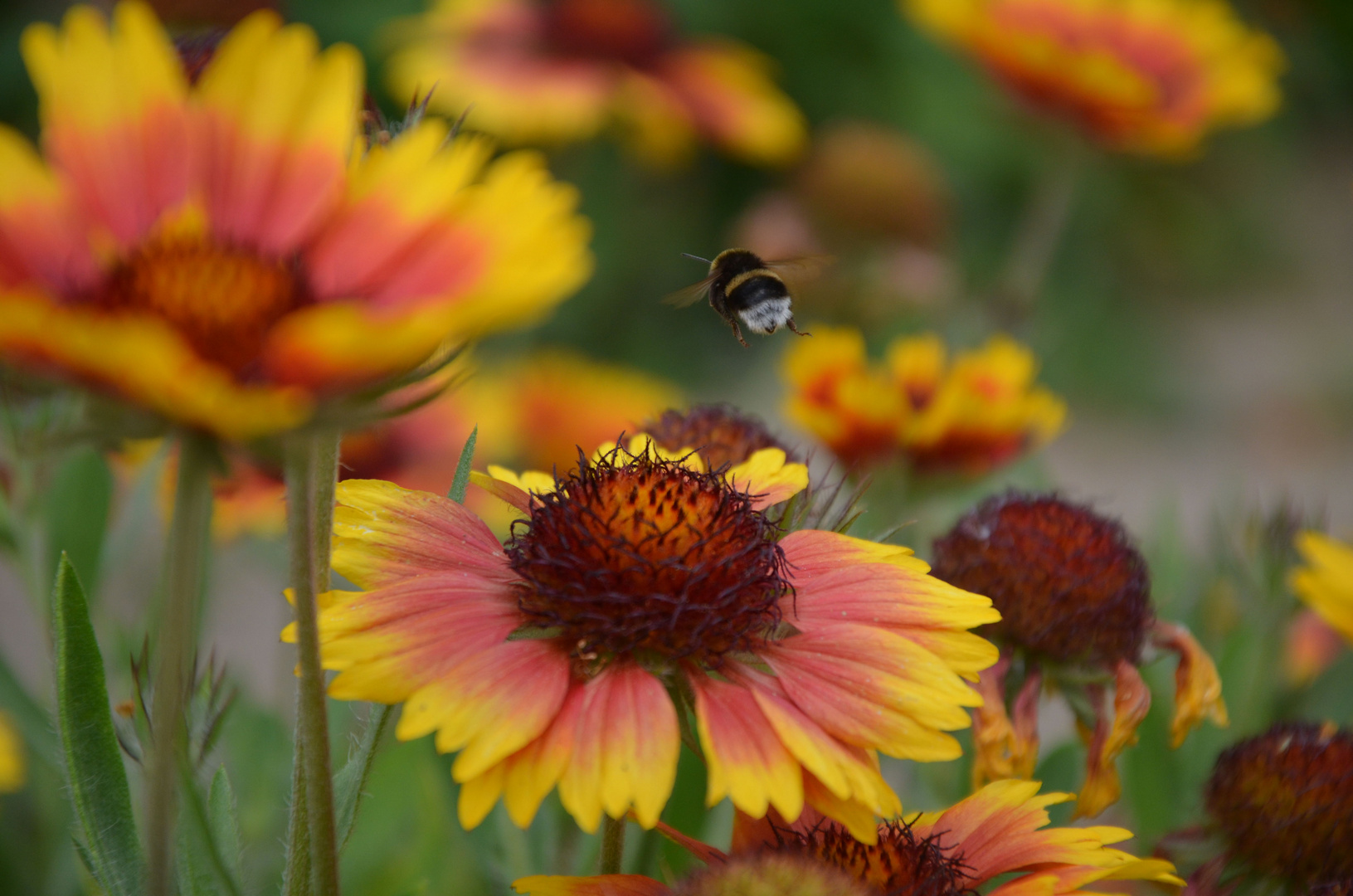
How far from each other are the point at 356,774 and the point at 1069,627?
1.33ft

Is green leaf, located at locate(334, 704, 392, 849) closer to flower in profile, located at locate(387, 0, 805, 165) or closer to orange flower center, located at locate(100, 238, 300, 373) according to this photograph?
orange flower center, located at locate(100, 238, 300, 373)

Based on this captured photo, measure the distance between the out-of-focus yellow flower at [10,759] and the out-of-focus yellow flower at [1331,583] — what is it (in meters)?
0.90

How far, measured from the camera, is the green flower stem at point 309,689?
17.2 inches

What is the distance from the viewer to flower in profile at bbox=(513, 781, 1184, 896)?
504mm

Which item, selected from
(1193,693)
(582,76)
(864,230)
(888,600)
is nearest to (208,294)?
(888,600)

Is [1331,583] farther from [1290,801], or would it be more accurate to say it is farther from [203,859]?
[203,859]

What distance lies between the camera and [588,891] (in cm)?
50

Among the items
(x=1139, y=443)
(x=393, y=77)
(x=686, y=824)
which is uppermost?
(x=1139, y=443)

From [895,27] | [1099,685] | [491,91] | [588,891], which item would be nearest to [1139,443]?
[895,27]

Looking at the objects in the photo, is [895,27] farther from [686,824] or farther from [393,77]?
[686,824]

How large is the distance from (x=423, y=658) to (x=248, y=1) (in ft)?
3.27

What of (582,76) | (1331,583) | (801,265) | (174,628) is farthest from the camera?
(582,76)

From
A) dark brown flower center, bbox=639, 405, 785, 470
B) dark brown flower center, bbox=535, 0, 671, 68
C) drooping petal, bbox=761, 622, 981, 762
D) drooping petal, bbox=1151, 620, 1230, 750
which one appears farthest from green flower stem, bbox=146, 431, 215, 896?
dark brown flower center, bbox=535, 0, 671, 68

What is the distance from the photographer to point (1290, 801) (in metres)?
0.69
